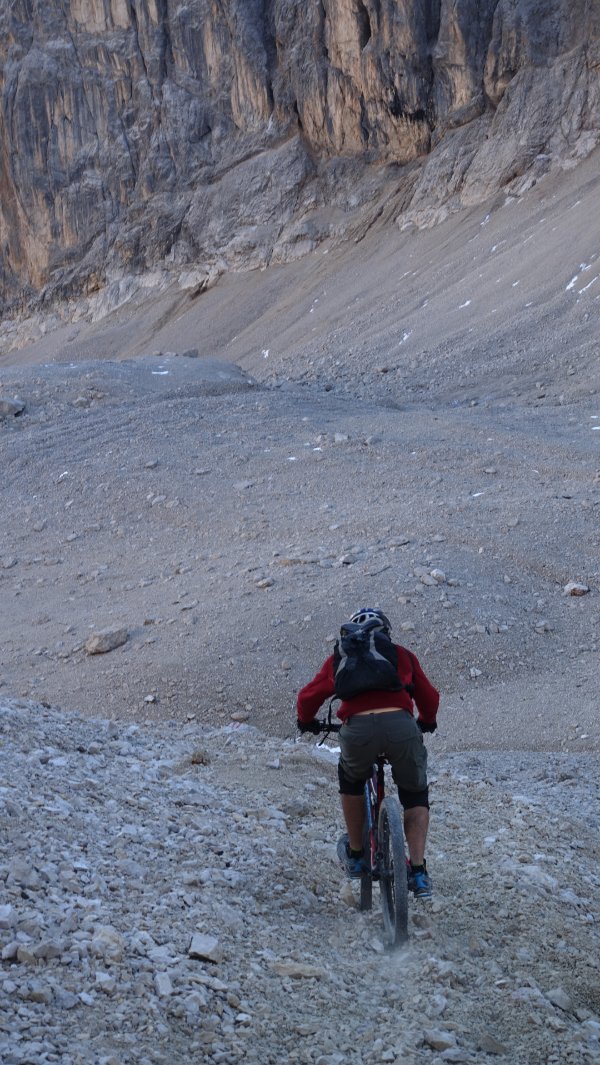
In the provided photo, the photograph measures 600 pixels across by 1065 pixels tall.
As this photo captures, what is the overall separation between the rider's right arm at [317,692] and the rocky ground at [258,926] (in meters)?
0.73

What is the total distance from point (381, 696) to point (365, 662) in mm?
155

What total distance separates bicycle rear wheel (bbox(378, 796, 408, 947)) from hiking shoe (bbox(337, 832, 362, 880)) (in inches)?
6.0

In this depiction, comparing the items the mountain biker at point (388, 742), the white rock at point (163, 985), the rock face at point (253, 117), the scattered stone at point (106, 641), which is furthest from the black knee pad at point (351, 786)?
the rock face at point (253, 117)

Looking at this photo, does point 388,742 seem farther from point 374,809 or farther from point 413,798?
point 374,809

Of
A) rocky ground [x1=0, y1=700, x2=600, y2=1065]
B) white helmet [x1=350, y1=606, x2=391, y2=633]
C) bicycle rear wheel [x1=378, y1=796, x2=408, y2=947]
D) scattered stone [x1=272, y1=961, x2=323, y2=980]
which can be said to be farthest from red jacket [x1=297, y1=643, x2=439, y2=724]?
scattered stone [x1=272, y1=961, x2=323, y2=980]

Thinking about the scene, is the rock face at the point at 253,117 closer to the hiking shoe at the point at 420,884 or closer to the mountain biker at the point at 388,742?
the mountain biker at the point at 388,742

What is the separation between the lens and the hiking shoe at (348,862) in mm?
4625

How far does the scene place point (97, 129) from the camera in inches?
2104

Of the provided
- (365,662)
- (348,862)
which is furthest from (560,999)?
(365,662)

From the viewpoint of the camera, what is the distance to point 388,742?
4.39 m

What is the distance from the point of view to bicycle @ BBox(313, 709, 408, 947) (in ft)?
14.0

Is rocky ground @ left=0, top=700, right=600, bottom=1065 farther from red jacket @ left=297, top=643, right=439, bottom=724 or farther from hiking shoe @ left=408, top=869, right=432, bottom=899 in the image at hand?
red jacket @ left=297, top=643, right=439, bottom=724

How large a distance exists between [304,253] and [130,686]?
39.1 m

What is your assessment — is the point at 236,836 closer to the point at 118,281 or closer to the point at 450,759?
the point at 450,759
